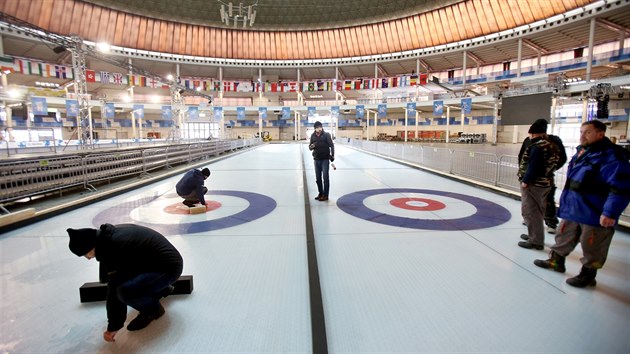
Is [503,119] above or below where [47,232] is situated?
above

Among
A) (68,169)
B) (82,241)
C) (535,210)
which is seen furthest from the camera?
(68,169)

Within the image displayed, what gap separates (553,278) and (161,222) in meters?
5.47

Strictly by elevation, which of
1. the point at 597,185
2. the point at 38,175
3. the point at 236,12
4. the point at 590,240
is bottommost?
the point at 590,240

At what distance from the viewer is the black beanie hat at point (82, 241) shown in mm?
2049

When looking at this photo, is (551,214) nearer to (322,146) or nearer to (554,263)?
(554,263)

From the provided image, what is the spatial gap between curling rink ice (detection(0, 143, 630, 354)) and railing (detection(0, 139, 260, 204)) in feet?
3.58

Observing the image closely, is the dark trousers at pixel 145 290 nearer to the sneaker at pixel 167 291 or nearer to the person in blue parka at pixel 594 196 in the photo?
the sneaker at pixel 167 291

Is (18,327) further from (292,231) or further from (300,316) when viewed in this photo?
(292,231)

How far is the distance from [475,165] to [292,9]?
46.6 meters

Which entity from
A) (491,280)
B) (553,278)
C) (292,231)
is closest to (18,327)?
(292,231)

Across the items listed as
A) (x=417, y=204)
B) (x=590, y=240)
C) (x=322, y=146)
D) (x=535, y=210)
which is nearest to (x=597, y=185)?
(x=590, y=240)

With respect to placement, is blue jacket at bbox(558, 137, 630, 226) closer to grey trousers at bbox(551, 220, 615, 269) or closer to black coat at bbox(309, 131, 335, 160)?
grey trousers at bbox(551, 220, 615, 269)

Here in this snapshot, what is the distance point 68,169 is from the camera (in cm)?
703

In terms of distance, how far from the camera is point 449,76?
1943 inches
